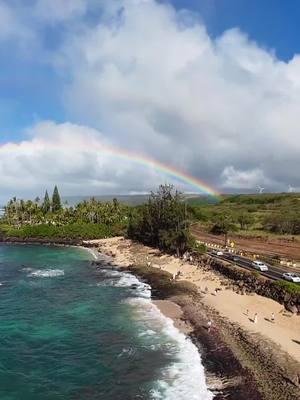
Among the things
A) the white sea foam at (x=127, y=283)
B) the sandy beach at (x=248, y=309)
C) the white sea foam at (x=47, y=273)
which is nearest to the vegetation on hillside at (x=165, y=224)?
the sandy beach at (x=248, y=309)

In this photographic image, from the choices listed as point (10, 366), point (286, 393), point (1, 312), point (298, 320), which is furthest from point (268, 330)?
point (1, 312)

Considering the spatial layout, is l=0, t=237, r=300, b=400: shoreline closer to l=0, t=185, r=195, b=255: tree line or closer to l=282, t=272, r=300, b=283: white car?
l=282, t=272, r=300, b=283: white car

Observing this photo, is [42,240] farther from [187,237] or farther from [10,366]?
[10,366]

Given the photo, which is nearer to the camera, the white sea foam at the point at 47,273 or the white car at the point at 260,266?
the white car at the point at 260,266

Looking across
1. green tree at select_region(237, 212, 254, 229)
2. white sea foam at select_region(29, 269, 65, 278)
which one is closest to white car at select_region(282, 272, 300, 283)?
white sea foam at select_region(29, 269, 65, 278)

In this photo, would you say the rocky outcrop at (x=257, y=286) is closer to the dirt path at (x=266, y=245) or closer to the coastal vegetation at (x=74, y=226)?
the dirt path at (x=266, y=245)
